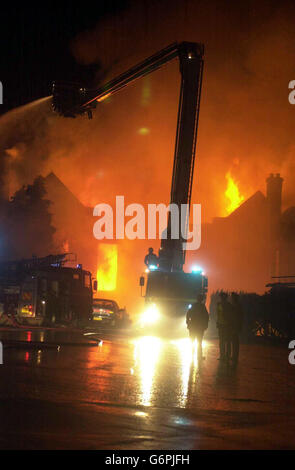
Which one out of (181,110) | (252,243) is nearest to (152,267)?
(181,110)

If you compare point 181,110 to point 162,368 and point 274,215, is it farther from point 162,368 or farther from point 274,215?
point 274,215

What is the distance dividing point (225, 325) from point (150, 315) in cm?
959

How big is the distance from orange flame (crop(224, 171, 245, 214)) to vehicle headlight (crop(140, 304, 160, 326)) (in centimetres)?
3182

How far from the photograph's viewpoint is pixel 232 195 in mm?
59281

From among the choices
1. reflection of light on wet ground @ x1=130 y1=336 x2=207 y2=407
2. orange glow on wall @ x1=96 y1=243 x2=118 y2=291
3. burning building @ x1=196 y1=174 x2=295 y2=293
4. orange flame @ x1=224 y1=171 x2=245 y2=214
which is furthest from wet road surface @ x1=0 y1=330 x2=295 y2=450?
orange flame @ x1=224 y1=171 x2=245 y2=214

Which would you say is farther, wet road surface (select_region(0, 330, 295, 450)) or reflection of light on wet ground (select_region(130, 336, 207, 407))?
reflection of light on wet ground (select_region(130, 336, 207, 407))

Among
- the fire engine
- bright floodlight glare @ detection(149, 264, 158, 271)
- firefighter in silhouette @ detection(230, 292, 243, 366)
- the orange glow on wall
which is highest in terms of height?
the orange glow on wall

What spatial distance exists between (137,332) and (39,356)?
43.8 ft

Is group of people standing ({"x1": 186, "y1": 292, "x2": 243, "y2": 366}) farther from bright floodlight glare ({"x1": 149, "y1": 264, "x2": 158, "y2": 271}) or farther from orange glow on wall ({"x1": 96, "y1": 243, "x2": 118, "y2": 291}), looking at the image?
orange glow on wall ({"x1": 96, "y1": 243, "x2": 118, "y2": 291})

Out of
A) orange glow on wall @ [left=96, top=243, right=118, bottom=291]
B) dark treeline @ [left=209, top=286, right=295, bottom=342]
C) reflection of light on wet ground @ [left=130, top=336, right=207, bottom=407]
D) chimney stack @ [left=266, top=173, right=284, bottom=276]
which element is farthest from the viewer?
orange glow on wall @ [left=96, top=243, right=118, bottom=291]

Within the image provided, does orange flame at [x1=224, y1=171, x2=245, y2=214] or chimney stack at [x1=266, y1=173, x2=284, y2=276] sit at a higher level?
orange flame at [x1=224, y1=171, x2=245, y2=214]

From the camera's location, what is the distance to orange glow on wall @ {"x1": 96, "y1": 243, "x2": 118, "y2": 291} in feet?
178

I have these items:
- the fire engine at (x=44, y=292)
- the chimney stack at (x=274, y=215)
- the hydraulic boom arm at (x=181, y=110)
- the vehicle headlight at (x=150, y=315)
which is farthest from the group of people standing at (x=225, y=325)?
the chimney stack at (x=274, y=215)

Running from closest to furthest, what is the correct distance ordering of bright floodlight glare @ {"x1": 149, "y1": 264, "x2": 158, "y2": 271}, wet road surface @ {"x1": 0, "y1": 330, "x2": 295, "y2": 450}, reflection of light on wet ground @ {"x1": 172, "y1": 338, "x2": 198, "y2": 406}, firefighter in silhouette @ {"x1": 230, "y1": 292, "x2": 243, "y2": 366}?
wet road surface @ {"x1": 0, "y1": 330, "x2": 295, "y2": 450}, reflection of light on wet ground @ {"x1": 172, "y1": 338, "x2": 198, "y2": 406}, firefighter in silhouette @ {"x1": 230, "y1": 292, "x2": 243, "y2": 366}, bright floodlight glare @ {"x1": 149, "y1": 264, "x2": 158, "y2": 271}
